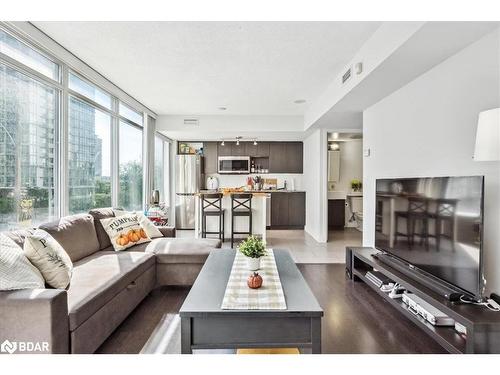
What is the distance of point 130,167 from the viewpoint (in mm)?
4863

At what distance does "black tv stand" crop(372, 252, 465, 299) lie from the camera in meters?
2.02

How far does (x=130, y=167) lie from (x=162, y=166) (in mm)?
1957

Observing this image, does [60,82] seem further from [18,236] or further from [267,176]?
[267,176]

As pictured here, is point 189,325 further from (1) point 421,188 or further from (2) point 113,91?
(2) point 113,91

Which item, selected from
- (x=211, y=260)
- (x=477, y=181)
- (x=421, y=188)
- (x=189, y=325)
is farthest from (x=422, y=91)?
(x=189, y=325)

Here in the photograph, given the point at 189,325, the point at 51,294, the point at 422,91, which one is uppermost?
the point at 422,91

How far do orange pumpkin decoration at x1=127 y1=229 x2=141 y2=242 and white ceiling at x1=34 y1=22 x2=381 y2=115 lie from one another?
2035 millimetres

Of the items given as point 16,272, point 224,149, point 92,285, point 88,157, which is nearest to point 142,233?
point 88,157

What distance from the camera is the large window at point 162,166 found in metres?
6.43

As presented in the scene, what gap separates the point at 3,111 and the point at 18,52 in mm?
585

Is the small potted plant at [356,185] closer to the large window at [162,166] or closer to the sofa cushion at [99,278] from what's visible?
the large window at [162,166]

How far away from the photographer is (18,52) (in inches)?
99.3

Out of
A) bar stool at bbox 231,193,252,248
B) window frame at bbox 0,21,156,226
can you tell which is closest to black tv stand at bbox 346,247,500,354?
bar stool at bbox 231,193,252,248

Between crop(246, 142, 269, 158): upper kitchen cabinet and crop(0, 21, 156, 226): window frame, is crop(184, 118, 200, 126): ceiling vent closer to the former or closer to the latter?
crop(246, 142, 269, 158): upper kitchen cabinet
